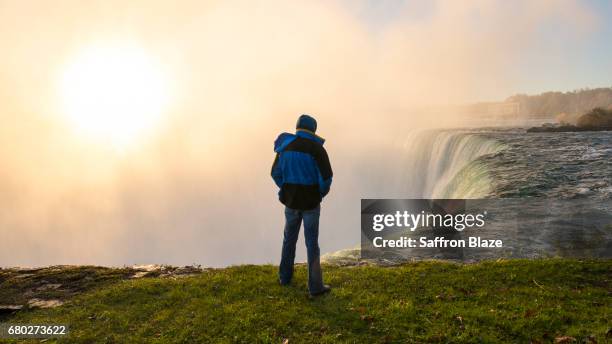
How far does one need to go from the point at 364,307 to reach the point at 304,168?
116 inches

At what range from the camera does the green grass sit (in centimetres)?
672

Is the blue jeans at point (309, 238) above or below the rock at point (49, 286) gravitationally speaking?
above

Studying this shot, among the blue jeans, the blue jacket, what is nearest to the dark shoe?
the blue jeans

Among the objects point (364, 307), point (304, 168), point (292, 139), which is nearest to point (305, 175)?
point (304, 168)

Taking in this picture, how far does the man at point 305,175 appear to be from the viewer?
789cm

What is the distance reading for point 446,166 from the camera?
37688 millimetres

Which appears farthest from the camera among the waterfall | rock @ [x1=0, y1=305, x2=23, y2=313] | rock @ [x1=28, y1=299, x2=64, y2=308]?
the waterfall

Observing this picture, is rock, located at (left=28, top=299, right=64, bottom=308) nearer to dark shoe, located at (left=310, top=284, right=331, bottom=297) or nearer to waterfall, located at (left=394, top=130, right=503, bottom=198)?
dark shoe, located at (left=310, top=284, right=331, bottom=297)

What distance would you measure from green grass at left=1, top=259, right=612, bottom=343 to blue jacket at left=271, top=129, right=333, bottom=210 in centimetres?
213

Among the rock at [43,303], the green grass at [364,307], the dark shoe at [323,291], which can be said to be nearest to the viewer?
the green grass at [364,307]

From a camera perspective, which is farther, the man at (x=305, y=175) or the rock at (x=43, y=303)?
the rock at (x=43, y=303)

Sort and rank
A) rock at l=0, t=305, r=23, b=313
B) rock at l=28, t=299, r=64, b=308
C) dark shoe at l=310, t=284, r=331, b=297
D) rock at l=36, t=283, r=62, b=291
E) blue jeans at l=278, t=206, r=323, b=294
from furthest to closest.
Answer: rock at l=36, t=283, r=62, b=291, rock at l=28, t=299, r=64, b=308, rock at l=0, t=305, r=23, b=313, dark shoe at l=310, t=284, r=331, b=297, blue jeans at l=278, t=206, r=323, b=294

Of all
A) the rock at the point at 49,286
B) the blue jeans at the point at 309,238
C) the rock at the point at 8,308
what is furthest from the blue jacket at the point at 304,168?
the rock at the point at 49,286

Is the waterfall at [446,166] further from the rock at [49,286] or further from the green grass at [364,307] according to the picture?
the rock at [49,286]
